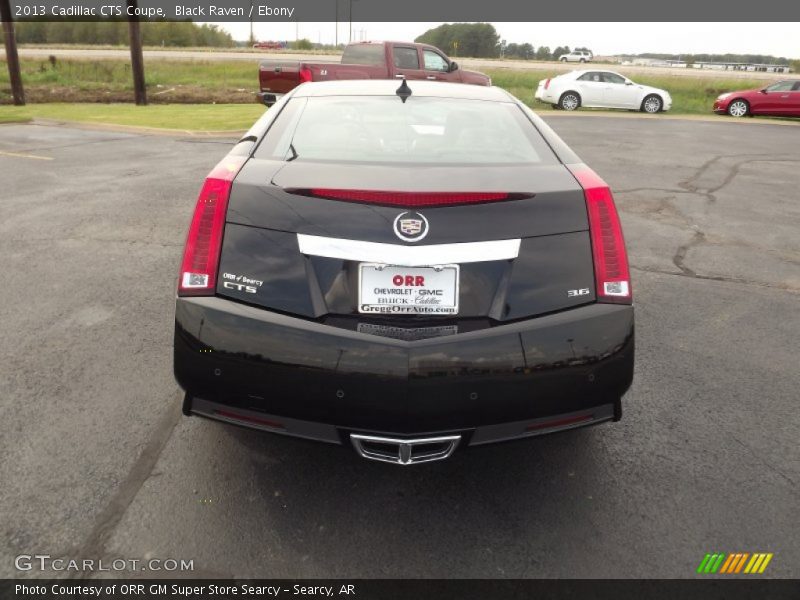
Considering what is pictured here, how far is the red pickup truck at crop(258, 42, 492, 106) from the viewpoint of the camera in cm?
1591

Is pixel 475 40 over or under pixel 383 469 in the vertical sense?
over

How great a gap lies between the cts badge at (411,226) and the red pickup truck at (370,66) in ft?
48.0

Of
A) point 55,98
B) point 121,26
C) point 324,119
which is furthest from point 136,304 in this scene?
point 121,26

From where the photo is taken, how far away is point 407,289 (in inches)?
88.4

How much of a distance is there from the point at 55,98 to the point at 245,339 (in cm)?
2330

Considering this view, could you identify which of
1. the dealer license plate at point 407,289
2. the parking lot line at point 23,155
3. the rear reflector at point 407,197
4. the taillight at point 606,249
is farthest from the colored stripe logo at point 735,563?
the parking lot line at point 23,155

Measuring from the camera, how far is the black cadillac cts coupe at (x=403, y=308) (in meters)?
2.21

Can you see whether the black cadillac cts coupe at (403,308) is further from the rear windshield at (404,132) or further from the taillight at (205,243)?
the rear windshield at (404,132)

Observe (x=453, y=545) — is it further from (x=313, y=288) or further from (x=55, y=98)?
(x=55, y=98)

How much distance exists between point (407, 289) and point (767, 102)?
24.0m

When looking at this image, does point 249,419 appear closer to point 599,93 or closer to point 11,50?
point 11,50

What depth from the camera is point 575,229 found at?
2387 mm

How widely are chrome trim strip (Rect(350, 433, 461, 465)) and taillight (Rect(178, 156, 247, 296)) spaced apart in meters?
0.80

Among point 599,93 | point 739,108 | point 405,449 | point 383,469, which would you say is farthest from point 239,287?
point 739,108
